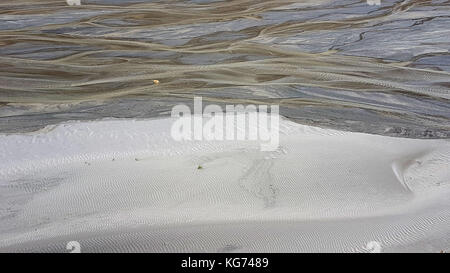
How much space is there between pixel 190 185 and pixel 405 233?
1172 millimetres

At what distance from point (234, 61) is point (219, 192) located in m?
2.96

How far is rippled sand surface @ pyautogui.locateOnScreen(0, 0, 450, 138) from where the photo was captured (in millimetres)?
4688

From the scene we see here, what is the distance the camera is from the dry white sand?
9.07 ft

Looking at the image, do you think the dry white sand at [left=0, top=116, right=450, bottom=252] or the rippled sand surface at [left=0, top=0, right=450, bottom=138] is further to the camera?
the rippled sand surface at [left=0, top=0, right=450, bottom=138]

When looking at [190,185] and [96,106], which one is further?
[96,106]

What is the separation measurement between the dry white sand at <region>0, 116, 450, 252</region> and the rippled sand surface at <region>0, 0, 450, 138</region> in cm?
46

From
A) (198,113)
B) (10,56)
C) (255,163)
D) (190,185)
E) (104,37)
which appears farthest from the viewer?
(104,37)

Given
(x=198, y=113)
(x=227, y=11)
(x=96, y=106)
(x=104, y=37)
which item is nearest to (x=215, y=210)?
(x=198, y=113)

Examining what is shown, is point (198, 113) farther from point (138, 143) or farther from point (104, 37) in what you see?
point (104, 37)

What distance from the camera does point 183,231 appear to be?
2836 millimetres

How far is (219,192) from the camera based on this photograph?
3.25 meters

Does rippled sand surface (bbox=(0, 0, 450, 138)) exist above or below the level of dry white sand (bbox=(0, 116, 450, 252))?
above

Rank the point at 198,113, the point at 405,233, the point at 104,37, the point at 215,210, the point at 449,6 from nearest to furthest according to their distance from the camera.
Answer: the point at 405,233, the point at 215,210, the point at 198,113, the point at 104,37, the point at 449,6

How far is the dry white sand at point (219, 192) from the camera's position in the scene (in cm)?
276
